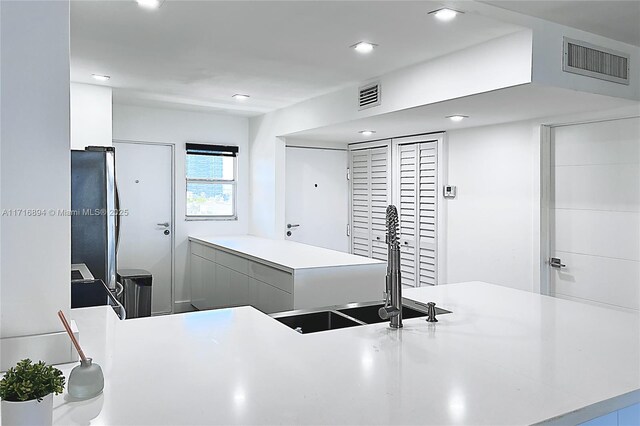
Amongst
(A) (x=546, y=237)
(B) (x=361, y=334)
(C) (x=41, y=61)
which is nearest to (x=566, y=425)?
(B) (x=361, y=334)

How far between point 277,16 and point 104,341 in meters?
1.80

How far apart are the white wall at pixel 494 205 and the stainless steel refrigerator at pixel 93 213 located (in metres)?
2.95

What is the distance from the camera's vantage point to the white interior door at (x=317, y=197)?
5.79 meters

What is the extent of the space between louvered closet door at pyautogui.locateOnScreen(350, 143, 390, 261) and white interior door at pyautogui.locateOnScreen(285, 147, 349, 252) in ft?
0.45

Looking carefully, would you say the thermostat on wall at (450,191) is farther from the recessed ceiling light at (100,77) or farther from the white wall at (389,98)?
the recessed ceiling light at (100,77)

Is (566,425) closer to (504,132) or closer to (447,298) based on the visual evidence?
(447,298)

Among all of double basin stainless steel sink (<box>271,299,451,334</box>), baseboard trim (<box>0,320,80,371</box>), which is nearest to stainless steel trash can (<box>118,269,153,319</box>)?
double basin stainless steel sink (<box>271,299,451,334</box>)

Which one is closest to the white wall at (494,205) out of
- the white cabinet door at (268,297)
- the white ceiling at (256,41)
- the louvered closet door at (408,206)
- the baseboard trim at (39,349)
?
the louvered closet door at (408,206)

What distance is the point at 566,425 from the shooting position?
1.13m

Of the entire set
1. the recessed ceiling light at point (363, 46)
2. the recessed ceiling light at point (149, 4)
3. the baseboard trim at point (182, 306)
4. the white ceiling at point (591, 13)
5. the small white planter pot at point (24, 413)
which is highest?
the recessed ceiling light at point (149, 4)

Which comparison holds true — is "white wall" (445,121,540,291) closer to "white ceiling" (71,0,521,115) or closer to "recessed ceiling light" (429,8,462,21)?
"white ceiling" (71,0,521,115)

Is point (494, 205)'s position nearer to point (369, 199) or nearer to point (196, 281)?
point (369, 199)

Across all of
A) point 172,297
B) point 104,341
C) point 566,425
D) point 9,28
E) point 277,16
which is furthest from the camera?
point 172,297

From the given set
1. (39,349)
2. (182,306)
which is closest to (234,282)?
(182,306)
